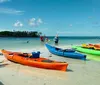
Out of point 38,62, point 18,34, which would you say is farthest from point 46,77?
point 18,34

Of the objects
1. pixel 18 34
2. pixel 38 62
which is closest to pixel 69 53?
pixel 38 62

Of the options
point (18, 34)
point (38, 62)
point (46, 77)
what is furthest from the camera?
point (18, 34)

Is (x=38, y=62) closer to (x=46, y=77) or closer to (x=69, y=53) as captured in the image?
(x=46, y=77)

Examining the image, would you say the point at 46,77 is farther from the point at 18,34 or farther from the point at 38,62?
the point at 18,34

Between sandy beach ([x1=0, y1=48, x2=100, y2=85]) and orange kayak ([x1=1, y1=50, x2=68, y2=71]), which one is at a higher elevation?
orange kayak ([x1=1, y1=50, x2=68, y2=71])

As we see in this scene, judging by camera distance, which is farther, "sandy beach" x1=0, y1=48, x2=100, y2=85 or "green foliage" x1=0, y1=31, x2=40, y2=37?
"green foliage" x1=0, y1=31, x2=40, y2=37

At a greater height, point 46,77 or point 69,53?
point 69,53

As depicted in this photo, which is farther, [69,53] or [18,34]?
[18,34]

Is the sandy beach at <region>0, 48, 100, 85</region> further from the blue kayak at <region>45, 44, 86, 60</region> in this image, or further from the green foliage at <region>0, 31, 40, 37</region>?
the green foliage at <region>0, 31, 40, 37</region>

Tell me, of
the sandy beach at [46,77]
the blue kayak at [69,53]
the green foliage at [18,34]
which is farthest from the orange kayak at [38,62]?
the green foliage at [18,34]

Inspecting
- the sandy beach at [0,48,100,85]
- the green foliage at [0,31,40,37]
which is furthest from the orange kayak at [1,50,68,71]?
the green foliage at [0,31,40,37]

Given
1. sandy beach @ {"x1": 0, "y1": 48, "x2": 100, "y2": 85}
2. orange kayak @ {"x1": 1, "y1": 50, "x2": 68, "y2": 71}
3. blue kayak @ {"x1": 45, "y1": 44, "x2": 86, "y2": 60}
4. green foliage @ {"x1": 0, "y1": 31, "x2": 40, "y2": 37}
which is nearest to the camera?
sandy beach @ {"x1": 0, "y1": 48, "x2": 100, "y2": 85}

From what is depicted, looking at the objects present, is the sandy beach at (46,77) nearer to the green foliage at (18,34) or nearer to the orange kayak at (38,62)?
the orange kayak at (38,62)

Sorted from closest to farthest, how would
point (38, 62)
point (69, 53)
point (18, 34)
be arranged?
1. point (38, 62)
2. point (69, 53)
3. point (18, 34)
